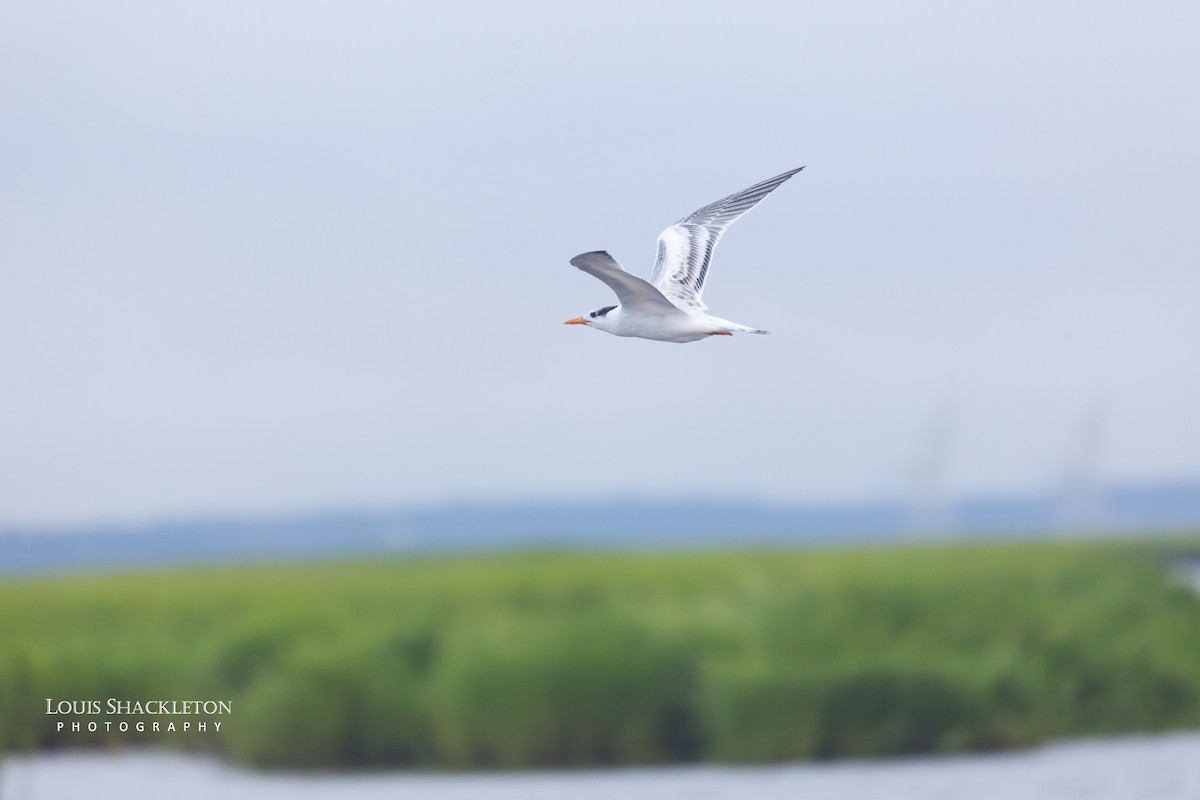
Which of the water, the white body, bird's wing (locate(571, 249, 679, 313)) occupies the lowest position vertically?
the water

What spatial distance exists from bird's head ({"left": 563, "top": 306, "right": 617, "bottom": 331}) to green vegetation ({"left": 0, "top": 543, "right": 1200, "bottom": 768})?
3.95 meters

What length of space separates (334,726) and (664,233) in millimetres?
5922

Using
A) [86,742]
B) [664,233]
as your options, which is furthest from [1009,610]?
[86,742]

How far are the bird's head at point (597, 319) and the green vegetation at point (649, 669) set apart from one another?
395 cm

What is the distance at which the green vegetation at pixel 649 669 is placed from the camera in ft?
73.4

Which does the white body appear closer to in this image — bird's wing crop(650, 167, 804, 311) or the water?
bird's wing crop(650, 167, 804, 311)

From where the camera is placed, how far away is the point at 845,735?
22.4 metres

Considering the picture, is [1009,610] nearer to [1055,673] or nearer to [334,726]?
[1055,673]

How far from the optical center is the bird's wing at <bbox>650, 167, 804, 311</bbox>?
63.0ft

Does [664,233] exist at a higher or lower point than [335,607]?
higher

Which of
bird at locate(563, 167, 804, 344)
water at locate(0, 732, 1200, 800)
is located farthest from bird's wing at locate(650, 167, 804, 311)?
water at locate(0, 732, 1200, 800)

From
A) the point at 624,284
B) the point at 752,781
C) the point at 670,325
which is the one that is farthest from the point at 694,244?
the point at 752,781

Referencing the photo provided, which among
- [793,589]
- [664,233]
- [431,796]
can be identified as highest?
[664,233]

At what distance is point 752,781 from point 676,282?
5.60 metres
